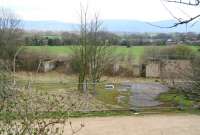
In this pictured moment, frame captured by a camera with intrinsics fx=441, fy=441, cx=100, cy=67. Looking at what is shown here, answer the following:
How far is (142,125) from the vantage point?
14.1 meters

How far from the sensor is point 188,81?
108 inches

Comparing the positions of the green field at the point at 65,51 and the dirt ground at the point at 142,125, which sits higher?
the green field at the point at 65,51

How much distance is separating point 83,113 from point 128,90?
3.90 m

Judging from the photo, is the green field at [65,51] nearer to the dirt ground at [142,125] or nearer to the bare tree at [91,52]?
the bare tree at [91,52]

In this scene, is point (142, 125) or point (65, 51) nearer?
point (142, 125)

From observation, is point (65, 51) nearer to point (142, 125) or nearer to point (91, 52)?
point (91, 52)

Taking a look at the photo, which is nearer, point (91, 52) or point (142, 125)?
point (142, 125)

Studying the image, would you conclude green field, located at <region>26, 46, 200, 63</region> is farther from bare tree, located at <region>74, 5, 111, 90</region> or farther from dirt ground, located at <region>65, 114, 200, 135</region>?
dirt ground, located at <region>65, 114, 200, 135</region>

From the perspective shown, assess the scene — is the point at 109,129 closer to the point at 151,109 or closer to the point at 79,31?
the point at 151,109

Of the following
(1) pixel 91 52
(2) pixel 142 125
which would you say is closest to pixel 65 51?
(1) pixel 91 52

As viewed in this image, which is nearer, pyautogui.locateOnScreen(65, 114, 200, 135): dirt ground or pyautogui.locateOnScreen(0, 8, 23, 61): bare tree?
pyautogui.locateOnScreen(65, 114, 200, 135): dirt ground

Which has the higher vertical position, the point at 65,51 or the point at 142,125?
the point at 65,51

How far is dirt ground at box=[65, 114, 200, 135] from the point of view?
1300 centimetres

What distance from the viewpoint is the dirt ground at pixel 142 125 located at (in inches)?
512
